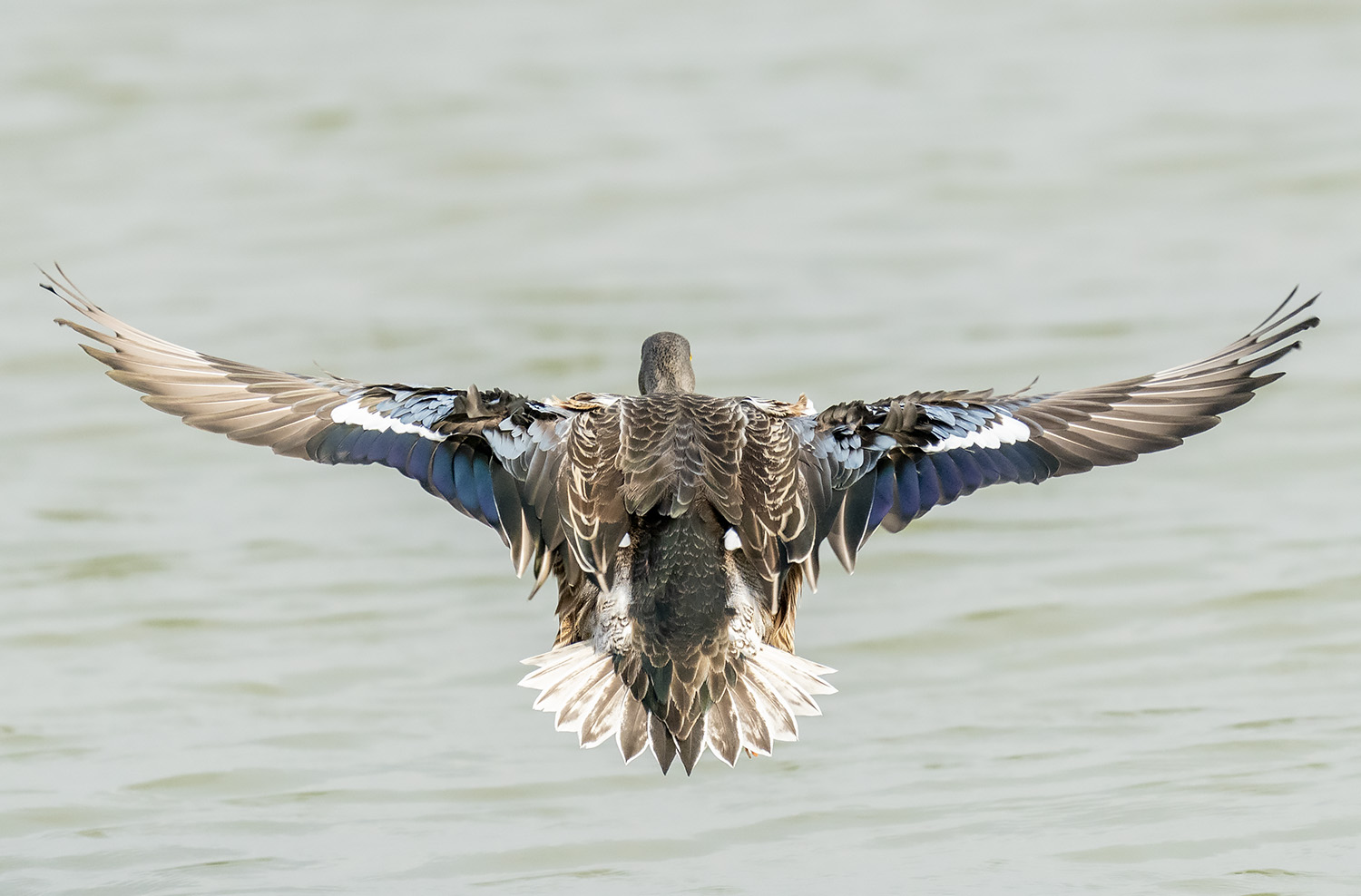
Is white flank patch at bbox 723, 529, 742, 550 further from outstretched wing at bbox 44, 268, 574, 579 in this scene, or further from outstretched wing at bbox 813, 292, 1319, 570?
outstretched wing at bbox 44, 268, 574, 579

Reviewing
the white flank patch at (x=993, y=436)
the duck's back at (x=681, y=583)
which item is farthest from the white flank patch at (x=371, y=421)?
the white flank patch at (x=993, y=436)

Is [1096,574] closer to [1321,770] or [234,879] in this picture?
[1321,770]

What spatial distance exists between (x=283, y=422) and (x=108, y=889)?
1945 millimetres

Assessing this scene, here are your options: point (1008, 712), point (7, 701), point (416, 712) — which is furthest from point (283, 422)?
point (1008, 712)

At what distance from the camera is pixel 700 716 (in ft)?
22.3

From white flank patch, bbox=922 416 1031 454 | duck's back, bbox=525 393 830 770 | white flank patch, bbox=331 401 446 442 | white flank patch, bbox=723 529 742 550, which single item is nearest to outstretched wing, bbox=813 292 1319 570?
white flank patch, bbox=922 416 1031 454

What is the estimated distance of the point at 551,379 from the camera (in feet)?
39.3

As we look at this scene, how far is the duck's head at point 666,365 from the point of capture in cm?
819

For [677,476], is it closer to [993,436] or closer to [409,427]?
[409,427]

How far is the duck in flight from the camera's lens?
6.80m

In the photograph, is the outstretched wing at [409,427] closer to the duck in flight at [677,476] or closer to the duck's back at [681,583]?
the duck in flight at [677,476]

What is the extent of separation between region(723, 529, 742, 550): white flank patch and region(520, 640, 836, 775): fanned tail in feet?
1.30

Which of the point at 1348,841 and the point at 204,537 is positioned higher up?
the point at 204,537

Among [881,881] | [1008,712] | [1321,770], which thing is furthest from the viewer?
[1008,712]
